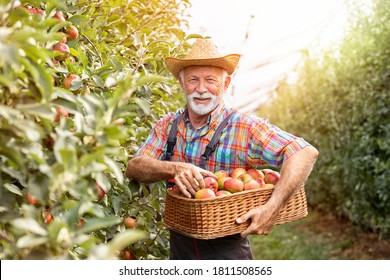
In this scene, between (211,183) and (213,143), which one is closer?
(211,183)

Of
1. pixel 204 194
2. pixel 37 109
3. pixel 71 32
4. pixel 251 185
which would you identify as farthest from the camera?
pixel 251 185

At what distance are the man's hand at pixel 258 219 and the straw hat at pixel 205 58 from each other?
699mm

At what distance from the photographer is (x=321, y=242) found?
23.3 ft

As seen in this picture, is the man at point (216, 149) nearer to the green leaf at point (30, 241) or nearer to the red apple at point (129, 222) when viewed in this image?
the red apple at point (129, 222)

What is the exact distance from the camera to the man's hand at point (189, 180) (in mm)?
2188

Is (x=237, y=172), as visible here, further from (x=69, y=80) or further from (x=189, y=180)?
(x=69, y=80)

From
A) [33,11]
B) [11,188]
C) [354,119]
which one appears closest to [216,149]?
[33,11]

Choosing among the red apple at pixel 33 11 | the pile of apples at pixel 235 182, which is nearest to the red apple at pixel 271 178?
the pile of apples at pixel 235 182

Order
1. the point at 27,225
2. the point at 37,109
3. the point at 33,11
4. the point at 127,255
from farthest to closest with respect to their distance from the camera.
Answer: the point at 127,255 < the point at 33,11 < the point at 37,109 < the point at 27,225

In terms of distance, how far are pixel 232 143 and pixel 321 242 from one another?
5012 millimetres

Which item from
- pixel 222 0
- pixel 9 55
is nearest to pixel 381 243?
pixel 222 0

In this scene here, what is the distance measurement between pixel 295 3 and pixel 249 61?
4.37ft

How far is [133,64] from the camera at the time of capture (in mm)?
2941

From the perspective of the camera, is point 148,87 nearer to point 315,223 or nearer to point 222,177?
point 222,177
